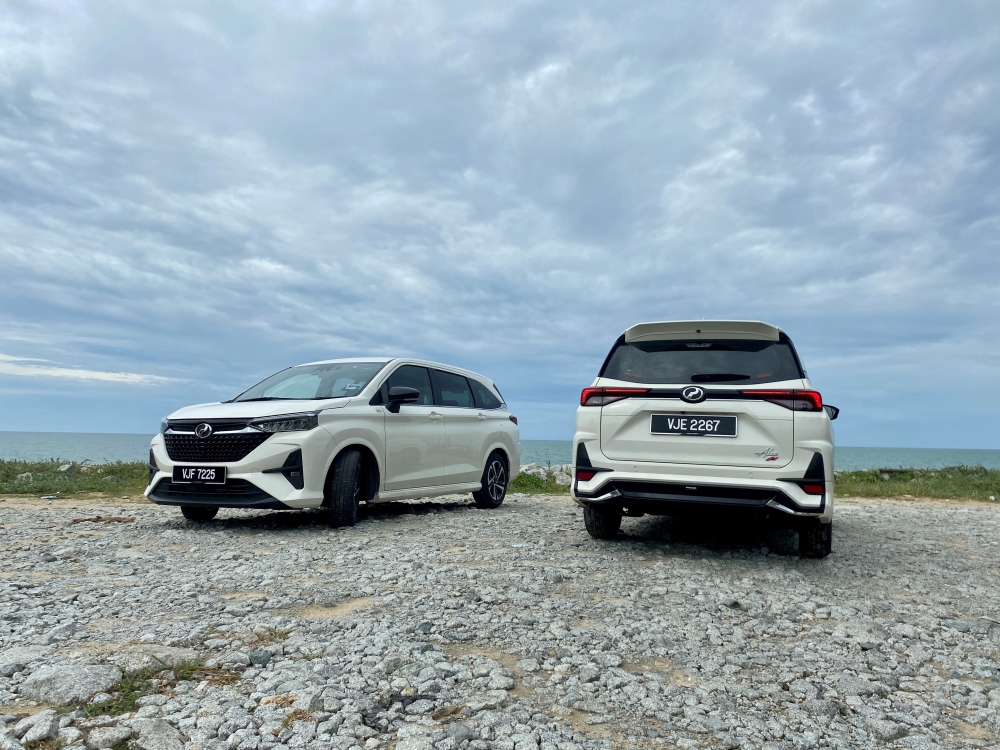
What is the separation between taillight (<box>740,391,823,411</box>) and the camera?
539 centimetres

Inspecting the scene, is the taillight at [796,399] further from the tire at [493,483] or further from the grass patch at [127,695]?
the tire at [493,483]

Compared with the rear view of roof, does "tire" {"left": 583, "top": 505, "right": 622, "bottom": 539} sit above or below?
below

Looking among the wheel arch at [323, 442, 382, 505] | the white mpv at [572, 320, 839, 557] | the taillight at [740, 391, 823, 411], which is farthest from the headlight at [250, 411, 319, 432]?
the taillight at [740, 391, 823, 411]

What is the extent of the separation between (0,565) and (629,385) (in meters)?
5.04

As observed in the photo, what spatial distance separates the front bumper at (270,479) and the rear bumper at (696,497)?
2544 mm

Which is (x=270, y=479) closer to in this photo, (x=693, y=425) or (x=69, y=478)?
(x=693, y=425)

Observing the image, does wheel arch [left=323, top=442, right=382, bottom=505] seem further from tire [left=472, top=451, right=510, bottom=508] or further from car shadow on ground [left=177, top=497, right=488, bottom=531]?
tire [left=472, top=451, right=510, bottom=508]

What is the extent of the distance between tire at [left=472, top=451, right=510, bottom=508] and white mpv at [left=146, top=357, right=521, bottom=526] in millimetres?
33

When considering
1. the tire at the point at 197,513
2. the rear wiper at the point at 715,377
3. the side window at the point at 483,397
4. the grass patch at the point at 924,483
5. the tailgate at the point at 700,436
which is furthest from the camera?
the grass patch at the point at 924,483

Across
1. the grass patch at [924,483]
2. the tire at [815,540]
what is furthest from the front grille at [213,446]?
the grass patch at [924,483]

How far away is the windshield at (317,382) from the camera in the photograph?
7.77 m

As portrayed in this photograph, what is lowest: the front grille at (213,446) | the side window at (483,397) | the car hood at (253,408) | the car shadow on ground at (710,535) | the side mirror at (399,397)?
the car shadow on ground at (710,535)

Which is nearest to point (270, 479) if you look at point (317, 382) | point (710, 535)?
point (317, 382)

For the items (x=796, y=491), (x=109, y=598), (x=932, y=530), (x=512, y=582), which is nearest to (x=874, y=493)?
(x=932, y=530)
